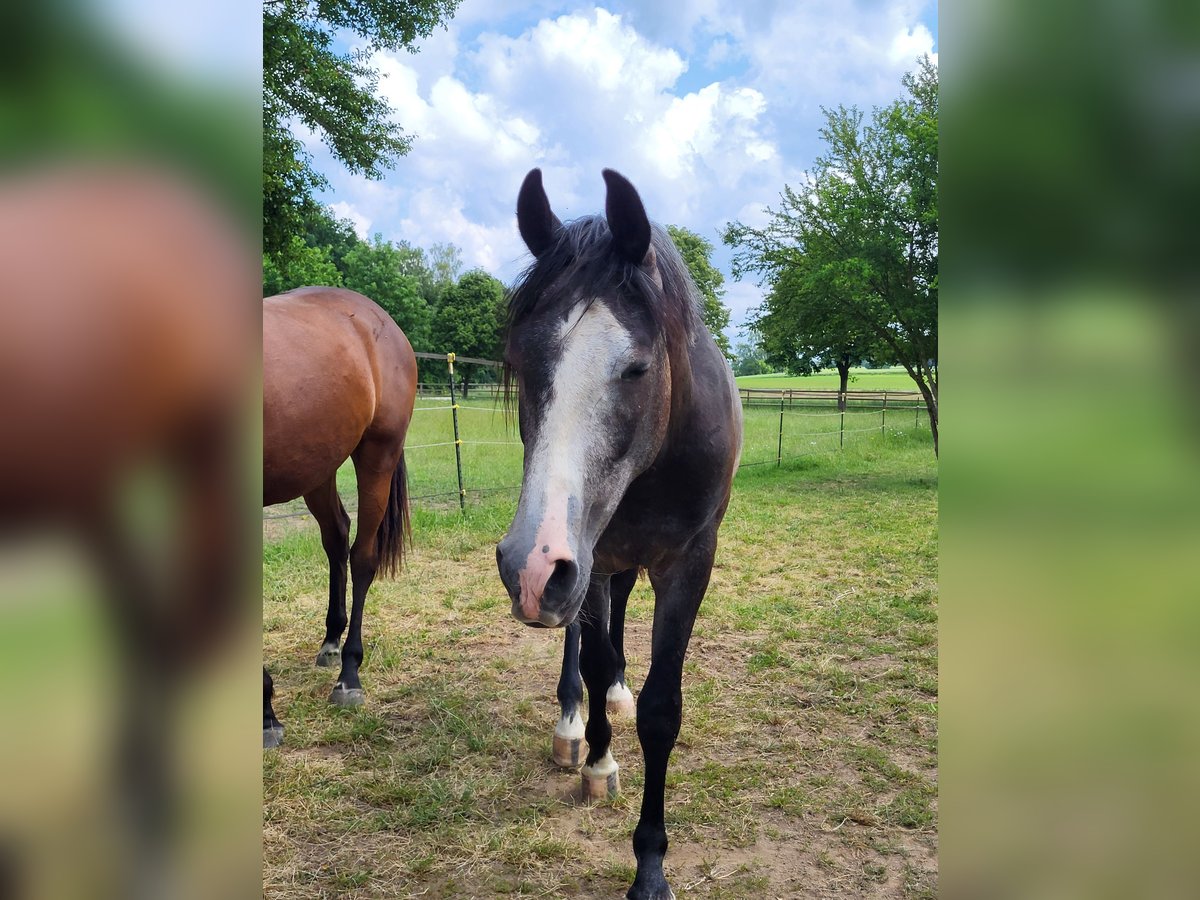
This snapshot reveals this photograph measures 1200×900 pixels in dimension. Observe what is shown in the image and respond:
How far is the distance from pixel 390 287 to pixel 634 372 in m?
40.9

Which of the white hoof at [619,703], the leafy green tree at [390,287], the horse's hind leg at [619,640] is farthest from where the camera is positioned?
the leafy green tree at [390,287]

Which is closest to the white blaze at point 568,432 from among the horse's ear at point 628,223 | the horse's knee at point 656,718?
the horse's ear at point 628,223

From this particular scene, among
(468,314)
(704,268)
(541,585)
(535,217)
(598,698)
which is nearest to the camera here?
(541,585)

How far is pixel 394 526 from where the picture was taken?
168 inches

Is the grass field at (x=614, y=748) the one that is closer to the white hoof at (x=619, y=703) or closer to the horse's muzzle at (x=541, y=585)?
the white hoof at (x=619, y=703)

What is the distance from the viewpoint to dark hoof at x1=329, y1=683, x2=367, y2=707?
11.4 feet

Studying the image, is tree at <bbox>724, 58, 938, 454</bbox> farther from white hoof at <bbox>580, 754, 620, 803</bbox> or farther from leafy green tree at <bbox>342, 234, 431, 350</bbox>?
leafy green tree at <bbox>342, 234, 431, 350</bbox>

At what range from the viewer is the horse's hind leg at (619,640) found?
10.4 feet

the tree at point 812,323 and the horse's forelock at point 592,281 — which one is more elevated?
the tree at point 812,323

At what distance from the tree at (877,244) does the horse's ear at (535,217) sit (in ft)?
28.1
